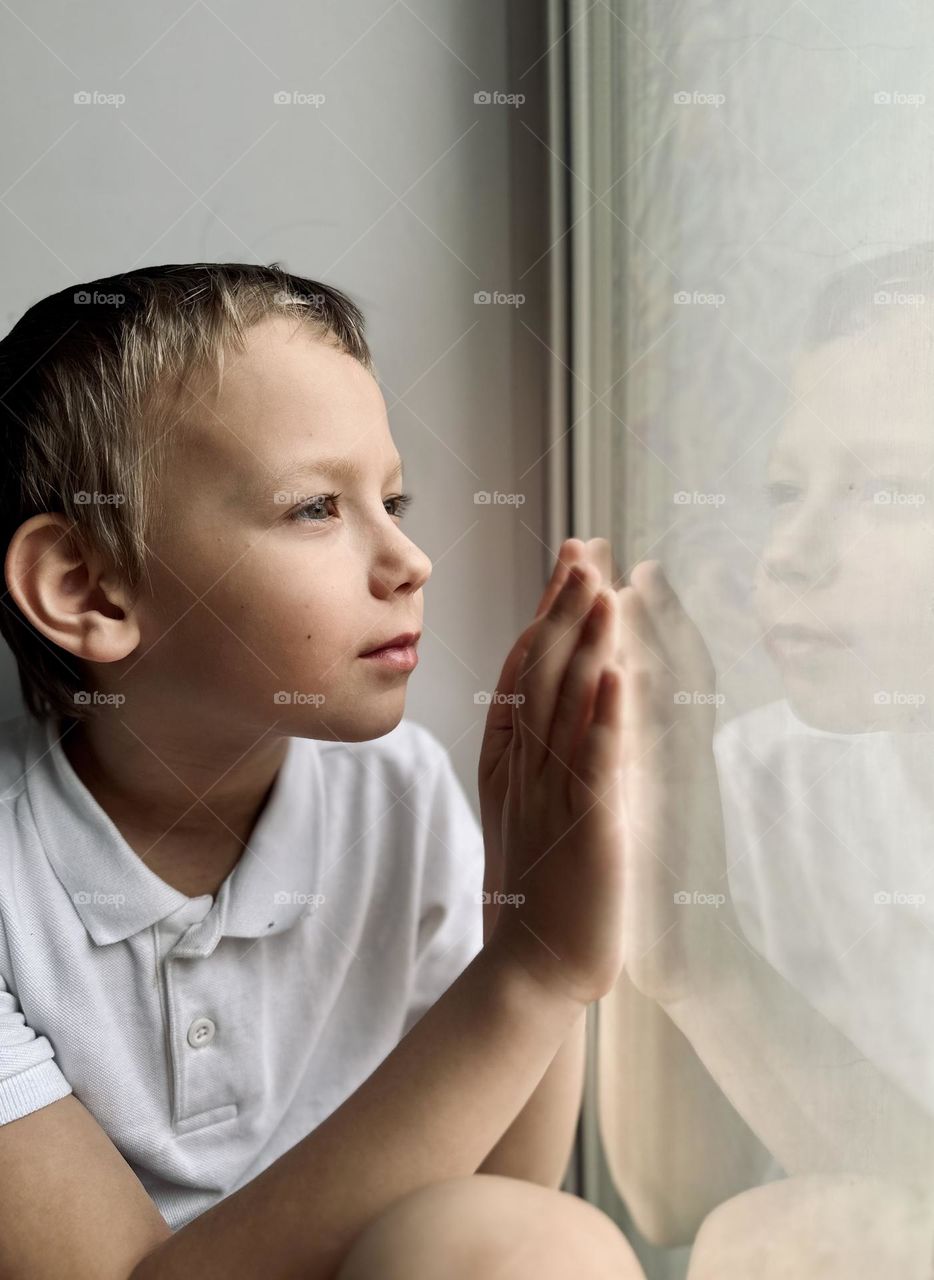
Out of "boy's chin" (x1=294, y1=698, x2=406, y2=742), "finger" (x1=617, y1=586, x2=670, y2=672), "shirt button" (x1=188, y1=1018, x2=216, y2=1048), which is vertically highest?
"finger" (x1=617, y1=586, x2=670, y2=672)

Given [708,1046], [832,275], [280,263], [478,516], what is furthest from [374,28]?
[708,1046]

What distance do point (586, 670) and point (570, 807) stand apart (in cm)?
8

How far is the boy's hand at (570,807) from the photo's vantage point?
1.89ft

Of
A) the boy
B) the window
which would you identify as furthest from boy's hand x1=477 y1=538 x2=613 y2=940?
the window

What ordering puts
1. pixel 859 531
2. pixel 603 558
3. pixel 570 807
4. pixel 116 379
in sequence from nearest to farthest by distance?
1. pixel 859 531
2. pixel 570 807
3. pixel 116 379
4. pixel 603 558

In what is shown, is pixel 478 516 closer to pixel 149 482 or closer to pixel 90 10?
pixel 149 482

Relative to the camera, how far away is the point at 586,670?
1.91ft

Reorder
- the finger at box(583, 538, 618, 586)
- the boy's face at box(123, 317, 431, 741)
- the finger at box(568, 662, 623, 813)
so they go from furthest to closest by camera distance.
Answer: the finger at box(583, 538, 618, 586)
the boy's face at box(123, 317, 431, 741)
the finger at box(568, 662, 623, 813)

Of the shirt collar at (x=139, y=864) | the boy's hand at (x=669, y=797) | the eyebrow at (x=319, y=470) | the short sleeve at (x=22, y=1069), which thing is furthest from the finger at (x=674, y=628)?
the short sleeve at (x=22, y=1069)

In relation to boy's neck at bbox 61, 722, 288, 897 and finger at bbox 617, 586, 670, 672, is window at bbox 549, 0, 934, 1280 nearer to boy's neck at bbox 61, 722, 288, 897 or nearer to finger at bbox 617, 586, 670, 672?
finger at bbox 617, 586, 670, 672

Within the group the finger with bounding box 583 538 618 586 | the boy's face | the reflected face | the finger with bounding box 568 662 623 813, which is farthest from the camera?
the finger with bounding box 583 538 618 586

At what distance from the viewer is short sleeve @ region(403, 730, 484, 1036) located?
850mm

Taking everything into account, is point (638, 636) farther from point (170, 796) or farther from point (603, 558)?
point (170, 796)

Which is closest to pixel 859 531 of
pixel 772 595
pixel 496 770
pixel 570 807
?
pixel 772 595
